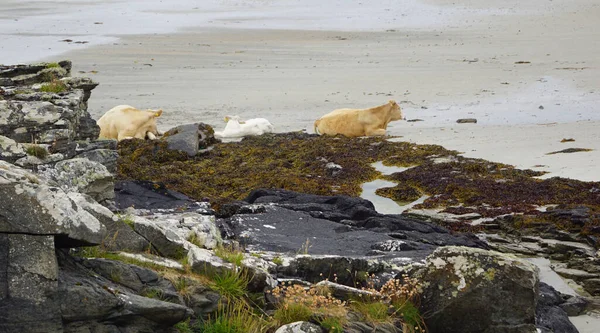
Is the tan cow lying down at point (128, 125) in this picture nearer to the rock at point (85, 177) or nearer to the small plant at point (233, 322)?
the rock at point (85, 177)

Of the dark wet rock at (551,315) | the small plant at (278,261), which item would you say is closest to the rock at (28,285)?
the small plant at (278,261)

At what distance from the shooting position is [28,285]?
17.9ft

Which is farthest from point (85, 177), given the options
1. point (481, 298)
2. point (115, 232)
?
point (481, 298)

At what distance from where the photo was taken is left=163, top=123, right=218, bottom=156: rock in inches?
692

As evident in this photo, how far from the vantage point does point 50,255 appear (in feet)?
18.3

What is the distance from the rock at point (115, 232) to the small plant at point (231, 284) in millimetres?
806

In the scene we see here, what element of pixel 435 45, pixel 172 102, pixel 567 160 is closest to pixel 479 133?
pixel 567 160

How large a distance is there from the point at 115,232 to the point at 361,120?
13761mm

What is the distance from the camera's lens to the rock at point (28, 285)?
5.41 metres

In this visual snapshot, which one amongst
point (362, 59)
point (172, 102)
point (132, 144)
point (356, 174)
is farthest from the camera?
point (362, 59)

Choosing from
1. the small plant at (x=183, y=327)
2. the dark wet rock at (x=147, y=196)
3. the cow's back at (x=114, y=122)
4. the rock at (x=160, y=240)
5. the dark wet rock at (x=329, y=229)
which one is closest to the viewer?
the small plant at (x=183, y=327)

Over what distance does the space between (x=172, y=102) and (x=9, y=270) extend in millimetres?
19027

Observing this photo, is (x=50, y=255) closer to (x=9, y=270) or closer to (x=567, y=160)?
(x=9, y=270)

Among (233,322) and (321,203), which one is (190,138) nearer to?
(321,203)
